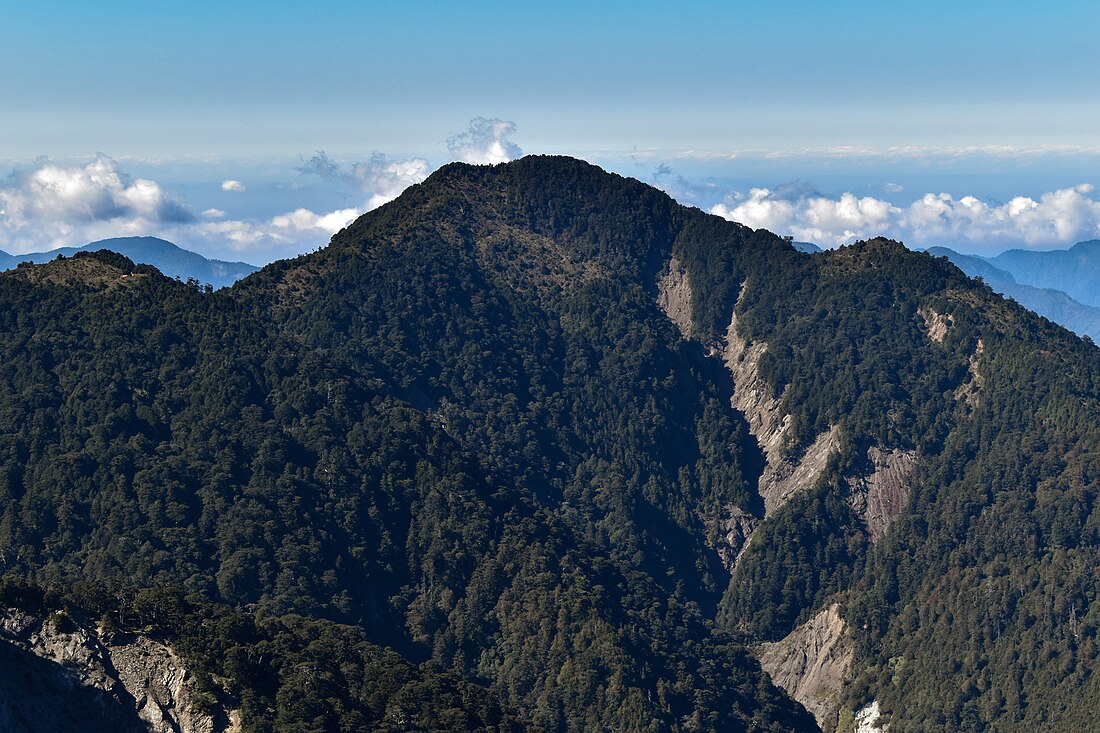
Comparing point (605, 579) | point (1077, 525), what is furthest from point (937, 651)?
point (605, 579)

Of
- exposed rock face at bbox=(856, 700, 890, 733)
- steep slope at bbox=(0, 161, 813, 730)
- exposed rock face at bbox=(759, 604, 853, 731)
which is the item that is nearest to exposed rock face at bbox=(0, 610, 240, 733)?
steep slope at bbox=(0, 161, 813, 730)

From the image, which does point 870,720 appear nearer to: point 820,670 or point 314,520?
point 820,670

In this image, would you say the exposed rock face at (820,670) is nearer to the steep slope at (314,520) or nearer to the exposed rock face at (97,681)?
the steep slope at (314,520)

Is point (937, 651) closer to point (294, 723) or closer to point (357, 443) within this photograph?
point (357, 443)

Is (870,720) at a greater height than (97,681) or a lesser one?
lesser

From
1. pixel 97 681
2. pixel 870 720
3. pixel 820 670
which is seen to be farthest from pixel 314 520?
pixel 870 720

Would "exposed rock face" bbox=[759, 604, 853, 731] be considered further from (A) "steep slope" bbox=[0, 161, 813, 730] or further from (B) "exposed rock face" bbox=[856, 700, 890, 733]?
(A) "steep slope" bbox=[0, 161, 813, 730]
